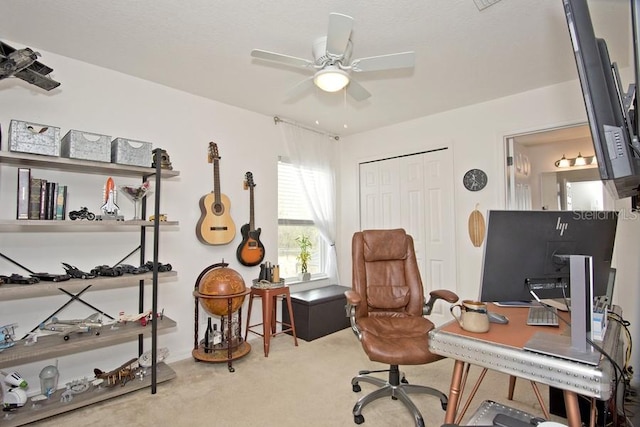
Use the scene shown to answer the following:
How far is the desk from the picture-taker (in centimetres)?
103

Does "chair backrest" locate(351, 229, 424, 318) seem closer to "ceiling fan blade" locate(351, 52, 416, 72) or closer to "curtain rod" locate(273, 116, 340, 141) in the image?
"ceiling fan blade" locate(351, 52, 416, 72)

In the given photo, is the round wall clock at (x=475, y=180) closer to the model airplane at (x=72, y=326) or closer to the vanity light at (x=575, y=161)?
the vanity light at (x=575, y=161)

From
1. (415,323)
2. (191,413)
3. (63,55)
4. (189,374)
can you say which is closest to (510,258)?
(415,323)

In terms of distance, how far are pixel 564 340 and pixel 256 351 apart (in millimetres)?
2666

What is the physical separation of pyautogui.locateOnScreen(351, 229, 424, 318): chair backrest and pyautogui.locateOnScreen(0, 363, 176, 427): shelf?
1669 mm

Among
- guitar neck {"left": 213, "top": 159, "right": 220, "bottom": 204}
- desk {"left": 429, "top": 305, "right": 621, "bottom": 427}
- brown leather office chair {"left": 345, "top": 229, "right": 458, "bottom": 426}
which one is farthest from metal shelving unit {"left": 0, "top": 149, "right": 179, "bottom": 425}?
desk {"left": 429, "top": 305, "right": 621, "bottom": 427}

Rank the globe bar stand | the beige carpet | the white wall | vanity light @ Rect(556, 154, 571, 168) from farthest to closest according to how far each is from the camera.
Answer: vanity light @ Rect(556, 154, 571, 168), the globe bar stand, the white wall, the beige carpet

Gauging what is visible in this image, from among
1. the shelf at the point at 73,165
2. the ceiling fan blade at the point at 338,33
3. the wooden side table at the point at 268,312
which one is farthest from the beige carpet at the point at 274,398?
the ceiling fan blade at the point at 338,33

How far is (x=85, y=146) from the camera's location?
2.29m

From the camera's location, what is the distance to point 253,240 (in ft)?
11.6

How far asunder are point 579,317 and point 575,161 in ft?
14.3

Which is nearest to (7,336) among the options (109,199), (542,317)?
(109,199)

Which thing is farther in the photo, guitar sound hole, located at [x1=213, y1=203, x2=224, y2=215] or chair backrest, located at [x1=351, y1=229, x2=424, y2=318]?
guitar sound hole, located at [x1=213, y1=203, x2=224, y2=215]

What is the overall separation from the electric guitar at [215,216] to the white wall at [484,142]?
209 cm
